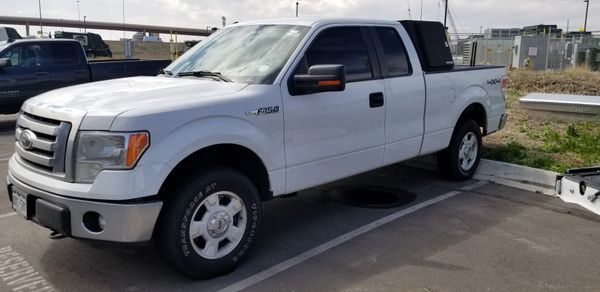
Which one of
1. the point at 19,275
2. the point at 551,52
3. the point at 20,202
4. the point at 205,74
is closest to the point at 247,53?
the point at 205,74

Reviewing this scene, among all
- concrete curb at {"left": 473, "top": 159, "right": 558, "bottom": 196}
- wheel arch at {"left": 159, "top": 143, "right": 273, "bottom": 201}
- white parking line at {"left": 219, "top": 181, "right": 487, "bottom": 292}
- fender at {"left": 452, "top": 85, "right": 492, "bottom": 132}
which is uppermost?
fender at {"left": 452, "top": 85, "right": 492, "bottom": 132}

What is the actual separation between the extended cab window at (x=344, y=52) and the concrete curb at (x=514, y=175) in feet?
8.52

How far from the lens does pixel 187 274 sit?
3.79 metres

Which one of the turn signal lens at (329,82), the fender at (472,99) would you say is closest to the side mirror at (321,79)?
the turn signal lens at (329,82)

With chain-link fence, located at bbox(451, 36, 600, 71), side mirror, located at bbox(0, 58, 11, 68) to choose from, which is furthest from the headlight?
chain-link fence, located at bbox(451, 36, 600, 71)

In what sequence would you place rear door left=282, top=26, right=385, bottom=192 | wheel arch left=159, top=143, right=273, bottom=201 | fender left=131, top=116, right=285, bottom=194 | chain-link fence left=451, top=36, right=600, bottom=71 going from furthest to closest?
chain-link fence left=451, top=36, right=600, bottom=71, rear door left=282, top=26, right=385, bottom=192, wheel arch left=159, top=143, right=273, bottom=201, fender left=131, top=116, right=285, bottom=194

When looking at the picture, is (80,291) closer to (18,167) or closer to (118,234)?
(118,234)

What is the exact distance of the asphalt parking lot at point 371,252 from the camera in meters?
3.89

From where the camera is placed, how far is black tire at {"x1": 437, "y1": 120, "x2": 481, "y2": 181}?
6.46 m

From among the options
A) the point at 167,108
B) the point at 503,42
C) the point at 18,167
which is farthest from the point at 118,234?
the point at 503,42

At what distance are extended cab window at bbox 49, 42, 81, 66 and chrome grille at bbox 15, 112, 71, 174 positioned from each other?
9032mm

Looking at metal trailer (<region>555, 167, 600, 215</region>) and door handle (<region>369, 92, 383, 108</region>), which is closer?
metal trailer (<region>555, 167, 600, 215</region>)

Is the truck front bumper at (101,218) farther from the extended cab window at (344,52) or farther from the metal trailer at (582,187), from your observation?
the metal trailer at (582,187)

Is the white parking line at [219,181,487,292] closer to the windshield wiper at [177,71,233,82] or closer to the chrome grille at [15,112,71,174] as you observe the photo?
the chrome grille at [15,112,71,174]
